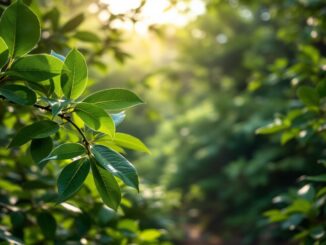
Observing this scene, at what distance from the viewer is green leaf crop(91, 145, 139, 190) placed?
0.79m

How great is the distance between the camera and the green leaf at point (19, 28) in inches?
31.5

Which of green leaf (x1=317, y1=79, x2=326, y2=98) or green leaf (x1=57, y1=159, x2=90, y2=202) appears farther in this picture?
green leaf (x1=317, y1=79, x2=326, y2=98)

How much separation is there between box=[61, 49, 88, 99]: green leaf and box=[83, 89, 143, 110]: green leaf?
0.04m

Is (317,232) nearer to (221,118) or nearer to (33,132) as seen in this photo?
(33,132)

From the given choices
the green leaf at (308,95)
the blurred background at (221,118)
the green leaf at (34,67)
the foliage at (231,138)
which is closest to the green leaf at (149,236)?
the blurred background at (221,118)

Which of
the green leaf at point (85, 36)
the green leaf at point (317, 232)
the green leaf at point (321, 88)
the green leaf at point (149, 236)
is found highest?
the green leaf at point (85, 36)

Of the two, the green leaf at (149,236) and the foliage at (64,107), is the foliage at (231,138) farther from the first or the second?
the foliage at (64,107)

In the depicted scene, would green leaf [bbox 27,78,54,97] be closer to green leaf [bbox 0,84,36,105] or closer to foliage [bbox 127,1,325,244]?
green leaf [bbox 0,84,36,105]

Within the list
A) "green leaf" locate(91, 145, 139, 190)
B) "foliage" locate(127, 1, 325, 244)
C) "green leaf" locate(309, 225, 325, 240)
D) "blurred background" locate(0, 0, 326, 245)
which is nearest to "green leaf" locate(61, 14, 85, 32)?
"blurred background" locate(0, 0, 326, 245)

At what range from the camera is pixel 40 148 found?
93 cm

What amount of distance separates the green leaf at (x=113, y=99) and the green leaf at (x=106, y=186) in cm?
14

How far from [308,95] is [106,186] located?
90 cm

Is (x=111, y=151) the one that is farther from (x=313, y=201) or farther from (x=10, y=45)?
(x=313, y=201)

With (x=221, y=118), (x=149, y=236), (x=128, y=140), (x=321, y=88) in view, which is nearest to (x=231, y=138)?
(x=221, y=118)
